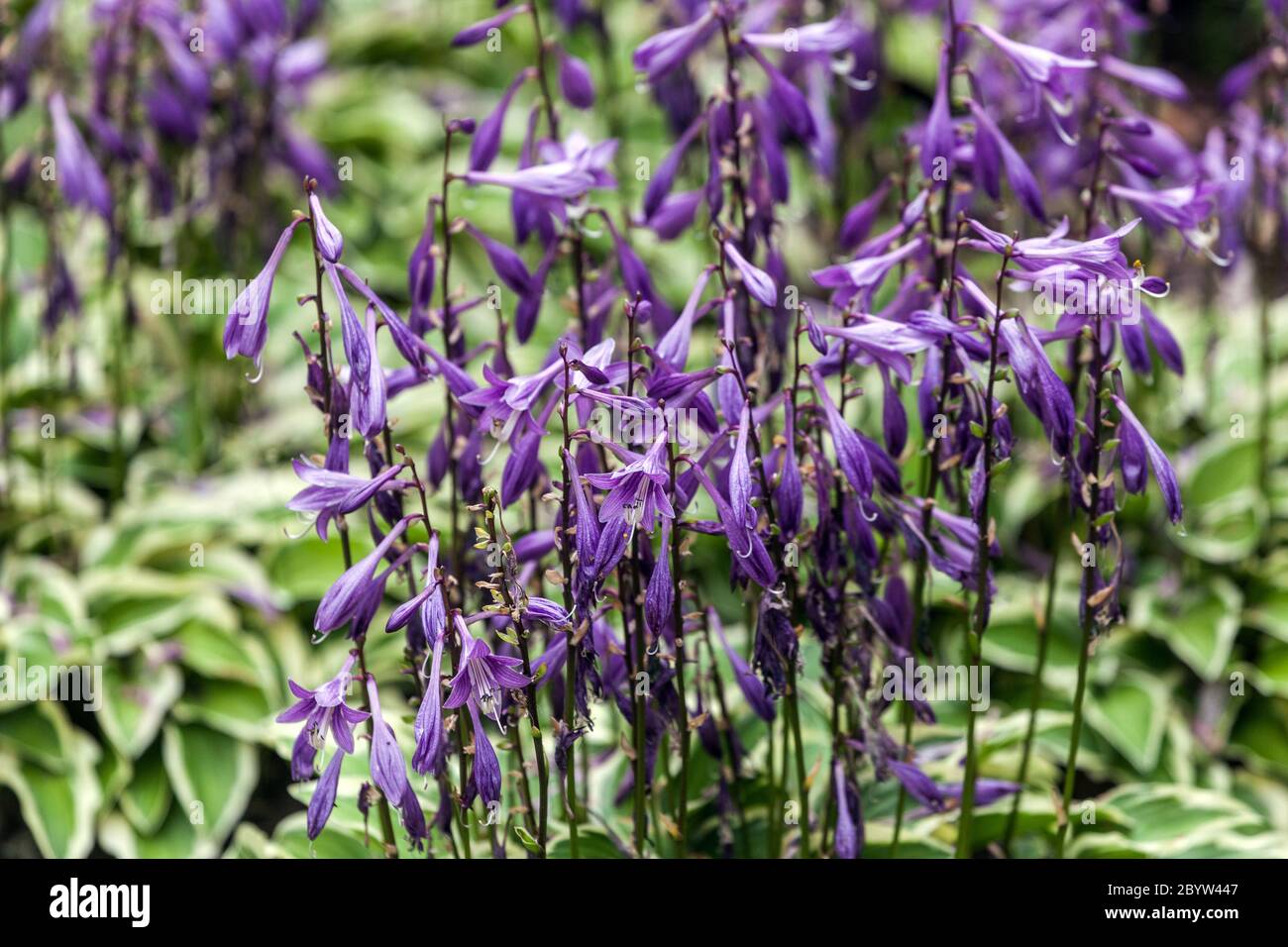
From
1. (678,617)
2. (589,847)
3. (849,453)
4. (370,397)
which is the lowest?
(589,847)

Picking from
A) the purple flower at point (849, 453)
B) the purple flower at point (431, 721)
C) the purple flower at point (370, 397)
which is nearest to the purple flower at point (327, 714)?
the purple flower at point (431, 721)

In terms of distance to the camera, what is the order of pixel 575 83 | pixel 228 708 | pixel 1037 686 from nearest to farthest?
1. pixel 1037 686
2. pixel 575 83
3. pixel 228 708

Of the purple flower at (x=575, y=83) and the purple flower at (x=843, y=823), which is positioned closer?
the purple flower at (x=843, y=823)

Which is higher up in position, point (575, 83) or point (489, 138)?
point (575, 83)

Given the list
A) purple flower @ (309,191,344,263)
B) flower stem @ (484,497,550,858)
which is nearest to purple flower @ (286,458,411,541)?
flower stem @ (484,497,550,858)

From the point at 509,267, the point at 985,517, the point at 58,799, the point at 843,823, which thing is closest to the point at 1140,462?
the point at 985,517

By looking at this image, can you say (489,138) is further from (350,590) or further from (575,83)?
(350,590)

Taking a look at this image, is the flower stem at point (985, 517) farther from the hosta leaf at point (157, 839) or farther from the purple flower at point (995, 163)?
the hosta leaf at point (157, 839)

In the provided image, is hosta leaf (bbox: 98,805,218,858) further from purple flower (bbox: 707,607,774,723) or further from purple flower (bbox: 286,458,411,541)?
purple flower (bbox: 286,458,411,541)

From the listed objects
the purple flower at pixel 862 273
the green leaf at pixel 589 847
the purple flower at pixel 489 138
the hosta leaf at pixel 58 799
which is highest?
the purple flower at pixel 489 138

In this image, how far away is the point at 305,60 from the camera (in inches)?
195

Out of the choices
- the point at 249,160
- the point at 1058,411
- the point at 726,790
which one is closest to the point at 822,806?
the point at 726,790
